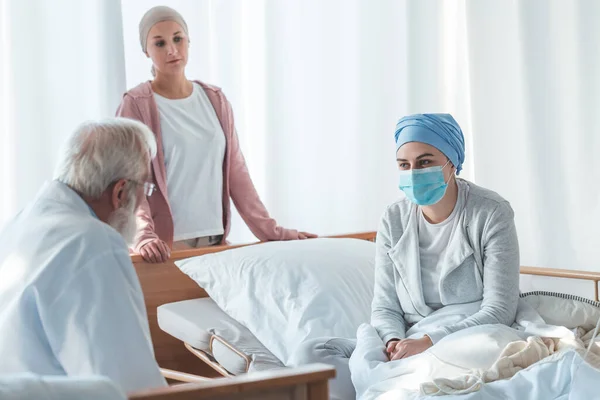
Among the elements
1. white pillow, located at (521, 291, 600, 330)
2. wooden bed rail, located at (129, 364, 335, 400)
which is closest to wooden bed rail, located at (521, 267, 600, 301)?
white pillow, located at (521, 291, 600, 330)

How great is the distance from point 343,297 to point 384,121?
5.92 feet

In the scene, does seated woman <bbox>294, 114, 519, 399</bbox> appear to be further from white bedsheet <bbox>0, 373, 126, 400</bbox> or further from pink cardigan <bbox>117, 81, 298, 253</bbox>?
white bedsheet <bbox>0, 373, 126, 400</bbox>

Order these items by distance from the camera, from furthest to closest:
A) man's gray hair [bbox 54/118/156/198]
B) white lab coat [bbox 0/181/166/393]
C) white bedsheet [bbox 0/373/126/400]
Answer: man's gray hair [bbox 54/118/156/198], white lab coat [bbox 0/181/166/393], white bedsheet [bbox 0/373/126/400]

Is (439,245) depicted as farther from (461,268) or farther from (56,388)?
(56,388)

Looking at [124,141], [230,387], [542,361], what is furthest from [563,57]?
[230,387]

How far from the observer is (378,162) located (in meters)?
4.50

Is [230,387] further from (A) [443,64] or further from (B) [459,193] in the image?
(A) [443,64]

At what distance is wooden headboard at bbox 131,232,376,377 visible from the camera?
3.07 m

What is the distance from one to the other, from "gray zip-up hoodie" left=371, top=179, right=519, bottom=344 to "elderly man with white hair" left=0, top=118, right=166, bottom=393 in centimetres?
96

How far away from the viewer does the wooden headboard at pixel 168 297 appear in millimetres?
3068

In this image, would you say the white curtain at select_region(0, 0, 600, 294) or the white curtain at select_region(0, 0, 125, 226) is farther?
the white curtain at select_region(0, 0, 600, 294)

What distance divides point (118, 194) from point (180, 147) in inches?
48.7

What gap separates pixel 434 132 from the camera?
2557 millimetres

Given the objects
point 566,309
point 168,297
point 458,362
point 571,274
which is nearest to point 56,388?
point 458,362
